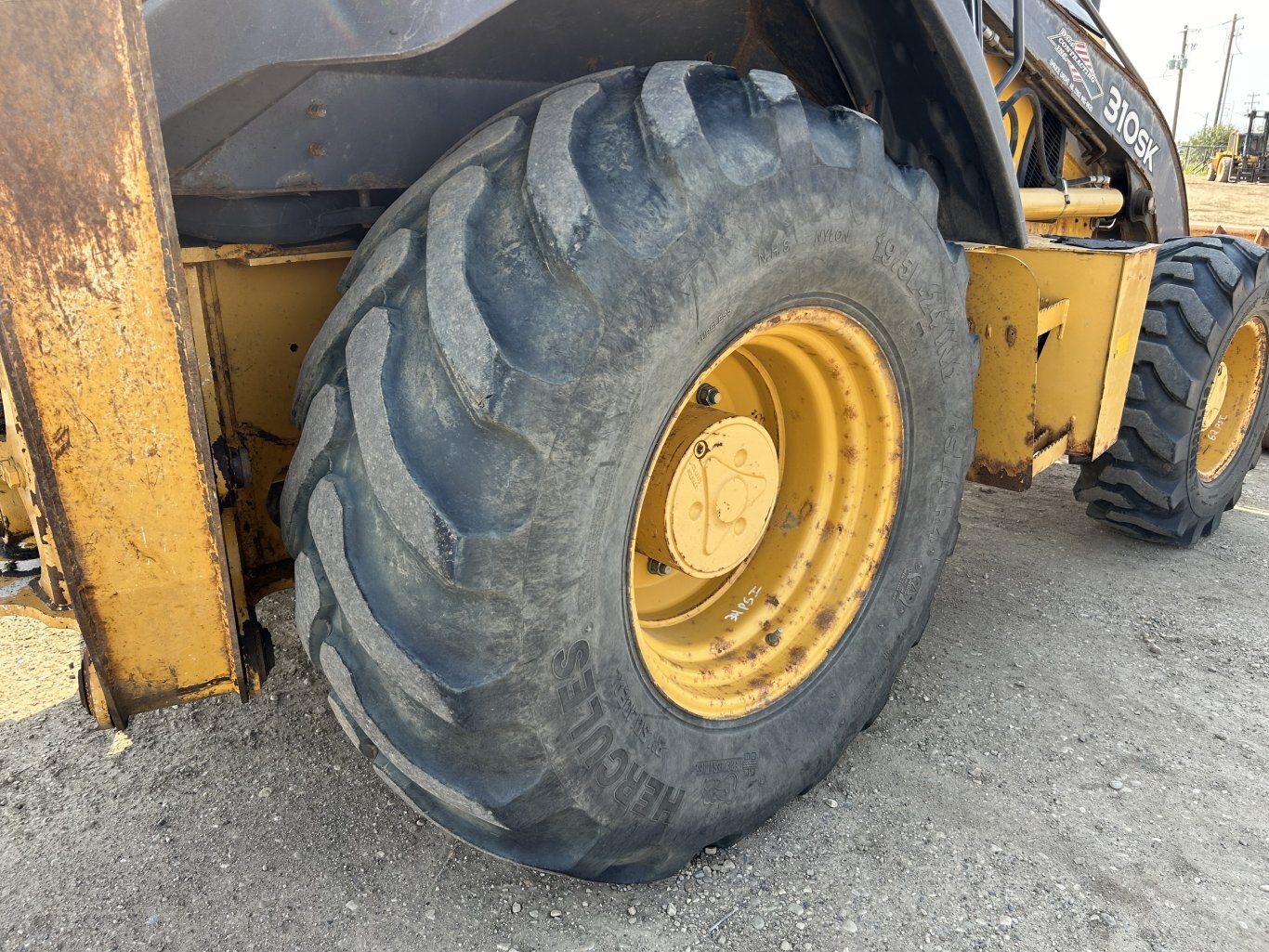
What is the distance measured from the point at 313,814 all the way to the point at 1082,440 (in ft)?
8.09

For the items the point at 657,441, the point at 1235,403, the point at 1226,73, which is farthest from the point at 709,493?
the point at 1226,73

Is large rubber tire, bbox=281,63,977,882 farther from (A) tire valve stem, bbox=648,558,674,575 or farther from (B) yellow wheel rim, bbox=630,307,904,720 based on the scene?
(A) tire valve stem, bbox=648,558,674,575

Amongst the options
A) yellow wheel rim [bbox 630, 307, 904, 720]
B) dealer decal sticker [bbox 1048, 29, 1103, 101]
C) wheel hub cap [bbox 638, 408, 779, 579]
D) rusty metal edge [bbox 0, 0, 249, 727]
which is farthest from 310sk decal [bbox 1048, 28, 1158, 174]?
rusty metal edge [bbox 0, 0, 249, 727]

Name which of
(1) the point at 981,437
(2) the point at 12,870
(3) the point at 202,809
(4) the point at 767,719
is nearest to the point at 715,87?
(4) the point at 767,719

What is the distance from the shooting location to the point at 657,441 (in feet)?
5.24

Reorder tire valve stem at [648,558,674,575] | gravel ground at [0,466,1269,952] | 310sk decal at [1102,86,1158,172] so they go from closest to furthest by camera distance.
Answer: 1. gravel ground at [0,466,1269,952]
2. tire valve stem at [648,558,674,575]
3. 310sk decal at [1102,86,1158,172]

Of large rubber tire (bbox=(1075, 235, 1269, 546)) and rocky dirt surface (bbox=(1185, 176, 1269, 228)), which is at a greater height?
large rubber tire (bbox=(1075, 235, 1269, 546))

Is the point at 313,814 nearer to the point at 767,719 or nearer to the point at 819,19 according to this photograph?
the point at 767,719

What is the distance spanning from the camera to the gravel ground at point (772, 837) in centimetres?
188

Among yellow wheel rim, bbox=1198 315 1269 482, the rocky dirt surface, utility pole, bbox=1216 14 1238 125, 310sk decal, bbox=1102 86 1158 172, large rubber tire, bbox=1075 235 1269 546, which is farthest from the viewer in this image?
utility pole, bbox=1216 14 1238 125

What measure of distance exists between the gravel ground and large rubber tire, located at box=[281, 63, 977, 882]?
1.04ft

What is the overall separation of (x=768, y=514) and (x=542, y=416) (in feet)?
2.84

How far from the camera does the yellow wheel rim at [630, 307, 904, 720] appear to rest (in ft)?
6.33

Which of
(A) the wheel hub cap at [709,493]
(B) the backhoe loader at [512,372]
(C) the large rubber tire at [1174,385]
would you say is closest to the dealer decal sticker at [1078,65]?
(C) the large rubber tire at [1174,385]
